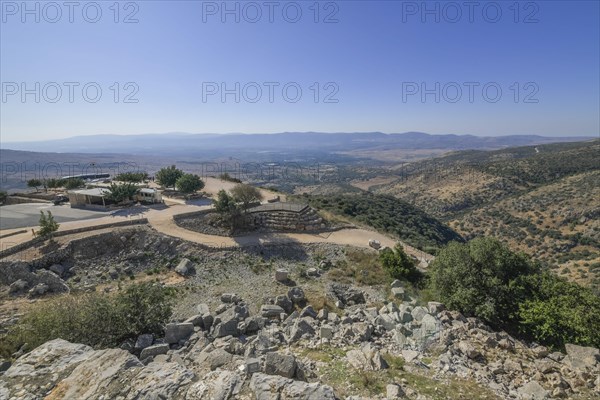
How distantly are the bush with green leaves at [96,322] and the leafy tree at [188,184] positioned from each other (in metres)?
20.5

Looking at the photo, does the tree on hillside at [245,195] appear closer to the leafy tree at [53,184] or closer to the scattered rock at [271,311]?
the scattered rock at [271,311]

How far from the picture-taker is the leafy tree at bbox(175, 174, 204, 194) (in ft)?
104

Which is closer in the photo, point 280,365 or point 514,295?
point 280,365

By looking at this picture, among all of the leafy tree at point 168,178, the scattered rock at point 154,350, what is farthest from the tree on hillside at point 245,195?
the scattered rock at point 154,350

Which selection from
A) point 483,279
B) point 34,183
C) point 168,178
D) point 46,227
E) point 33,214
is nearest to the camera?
point 483,279

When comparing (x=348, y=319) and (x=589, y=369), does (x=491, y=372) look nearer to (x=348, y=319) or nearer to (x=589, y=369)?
(x=589, y=369)

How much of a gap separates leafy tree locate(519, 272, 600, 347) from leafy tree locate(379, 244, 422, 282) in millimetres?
6120

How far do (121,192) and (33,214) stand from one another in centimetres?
786

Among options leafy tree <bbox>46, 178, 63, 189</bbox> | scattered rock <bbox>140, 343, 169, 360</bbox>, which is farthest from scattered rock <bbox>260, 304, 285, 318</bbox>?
leafy tree <bbox>46, 178, 63, 189</bbox>

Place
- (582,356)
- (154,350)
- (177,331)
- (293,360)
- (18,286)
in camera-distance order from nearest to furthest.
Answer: (293,360)
(582,356)
(154,350)
(177,331)
(18,286)

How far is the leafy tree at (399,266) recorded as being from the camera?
17.3 meters

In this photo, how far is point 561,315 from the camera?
1049 centimetres

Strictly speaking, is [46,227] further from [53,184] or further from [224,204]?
[53,184]

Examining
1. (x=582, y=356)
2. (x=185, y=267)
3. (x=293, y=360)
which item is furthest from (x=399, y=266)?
(x=185, y=267)
